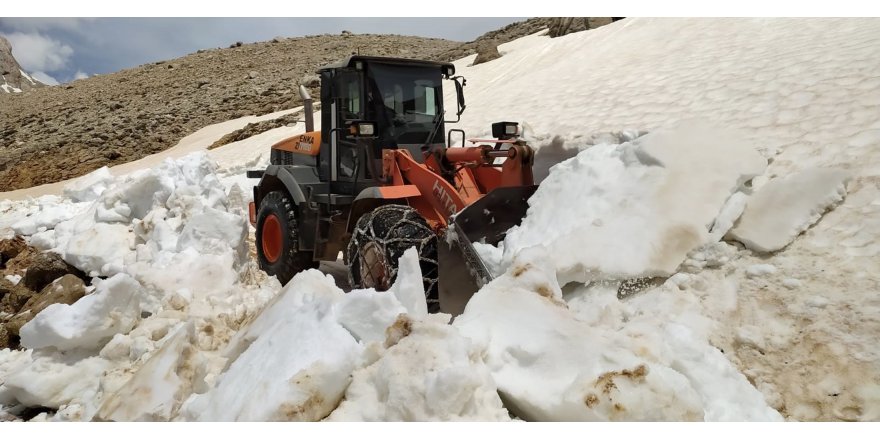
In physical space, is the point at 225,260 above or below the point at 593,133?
below

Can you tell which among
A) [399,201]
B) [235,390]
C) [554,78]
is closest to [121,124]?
[554,78]

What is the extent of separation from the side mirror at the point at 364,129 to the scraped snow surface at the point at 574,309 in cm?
141

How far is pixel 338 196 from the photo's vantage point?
4.99 m

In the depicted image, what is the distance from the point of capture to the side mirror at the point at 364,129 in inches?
175

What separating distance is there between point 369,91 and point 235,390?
3093mm

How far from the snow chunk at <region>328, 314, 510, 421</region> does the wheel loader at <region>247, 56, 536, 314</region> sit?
1.44 meters

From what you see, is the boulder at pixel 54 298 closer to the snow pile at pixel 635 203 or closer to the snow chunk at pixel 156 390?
the snow chunk at pixel 156 390

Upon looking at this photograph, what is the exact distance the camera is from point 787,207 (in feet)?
11.0

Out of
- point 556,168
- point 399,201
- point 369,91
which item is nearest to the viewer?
point 556,168

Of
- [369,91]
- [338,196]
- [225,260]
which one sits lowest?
[225,260]

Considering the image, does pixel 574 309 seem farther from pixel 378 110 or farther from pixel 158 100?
pixel 158 100

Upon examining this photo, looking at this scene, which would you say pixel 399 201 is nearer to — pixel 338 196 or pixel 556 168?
pixel 338 196

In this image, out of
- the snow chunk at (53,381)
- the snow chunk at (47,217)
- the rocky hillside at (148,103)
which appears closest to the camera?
the snow chunk at (53,381)

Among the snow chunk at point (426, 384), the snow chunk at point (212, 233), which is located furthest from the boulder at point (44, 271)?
the snow chunk at point (426, 384)
